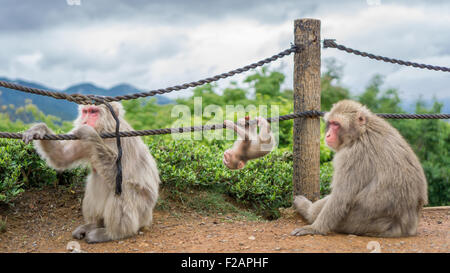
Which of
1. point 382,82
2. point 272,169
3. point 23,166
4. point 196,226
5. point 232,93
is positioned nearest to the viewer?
point 196,226

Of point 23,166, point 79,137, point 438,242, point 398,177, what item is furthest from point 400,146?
point 23,166

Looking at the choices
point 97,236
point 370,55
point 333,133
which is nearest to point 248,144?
point 333,133

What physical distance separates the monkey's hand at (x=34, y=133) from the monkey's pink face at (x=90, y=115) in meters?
0.34

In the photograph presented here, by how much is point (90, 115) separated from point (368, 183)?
2.52 metres

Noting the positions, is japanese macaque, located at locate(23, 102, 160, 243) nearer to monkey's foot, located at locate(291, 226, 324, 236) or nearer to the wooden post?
monkey's foot, located at locate(291, 226, 324, 236)

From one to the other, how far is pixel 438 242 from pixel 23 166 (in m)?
4.26

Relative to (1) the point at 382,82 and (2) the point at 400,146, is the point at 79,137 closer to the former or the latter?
(2) the point at 400,146

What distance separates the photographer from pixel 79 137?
12.3ft

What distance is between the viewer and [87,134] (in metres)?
3.73

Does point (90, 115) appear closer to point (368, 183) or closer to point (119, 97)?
point (119, 97)

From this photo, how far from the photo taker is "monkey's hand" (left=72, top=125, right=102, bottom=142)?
3727 mm

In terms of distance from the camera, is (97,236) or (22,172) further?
(22,172)

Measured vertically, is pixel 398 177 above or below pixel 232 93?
below

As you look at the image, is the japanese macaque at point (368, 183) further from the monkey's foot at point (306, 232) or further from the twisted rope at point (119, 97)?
the twisted rope at point (119, 97)
